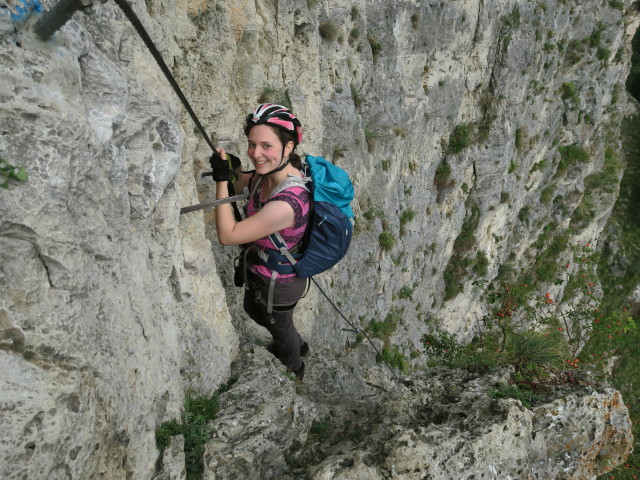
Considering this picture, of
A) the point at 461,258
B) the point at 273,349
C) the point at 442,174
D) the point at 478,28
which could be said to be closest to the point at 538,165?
the point at 461,258

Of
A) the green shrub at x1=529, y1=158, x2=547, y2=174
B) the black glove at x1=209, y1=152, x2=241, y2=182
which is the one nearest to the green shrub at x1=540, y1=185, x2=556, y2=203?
the green shrub at x1=529, y1=158, x2=547, y2=174

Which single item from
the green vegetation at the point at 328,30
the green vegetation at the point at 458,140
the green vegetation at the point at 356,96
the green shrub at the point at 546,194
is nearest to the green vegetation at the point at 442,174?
the green vegetation at the point at 458,140

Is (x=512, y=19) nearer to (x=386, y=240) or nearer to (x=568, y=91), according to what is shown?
(x=568, y=91)

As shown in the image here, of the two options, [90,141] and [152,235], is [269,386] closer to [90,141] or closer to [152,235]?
[152,235]

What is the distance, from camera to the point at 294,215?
4055 mm

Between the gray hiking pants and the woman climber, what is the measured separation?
0.04 feet

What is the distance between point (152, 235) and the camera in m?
3.54

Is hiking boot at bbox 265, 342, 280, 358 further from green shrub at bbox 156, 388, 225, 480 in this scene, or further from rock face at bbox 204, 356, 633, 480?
green shrub at bbox 156, 388, 225, 480

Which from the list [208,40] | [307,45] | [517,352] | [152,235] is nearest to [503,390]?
[517,352]

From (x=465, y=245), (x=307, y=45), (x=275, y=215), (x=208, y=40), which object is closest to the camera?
(x=275, y=215)

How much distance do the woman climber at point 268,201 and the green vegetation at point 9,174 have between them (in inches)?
71.6

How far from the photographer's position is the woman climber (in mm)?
3861

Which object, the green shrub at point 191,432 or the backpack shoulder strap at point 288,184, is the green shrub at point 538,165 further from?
the green shrub at point 191,432

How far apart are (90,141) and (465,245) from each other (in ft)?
54.8
